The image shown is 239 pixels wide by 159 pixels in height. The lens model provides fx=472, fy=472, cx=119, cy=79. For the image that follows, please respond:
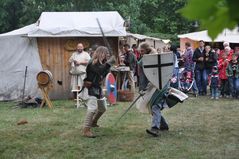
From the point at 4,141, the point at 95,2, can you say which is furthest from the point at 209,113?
the point at 95,2

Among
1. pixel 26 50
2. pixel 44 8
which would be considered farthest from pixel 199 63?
pixel 44 8

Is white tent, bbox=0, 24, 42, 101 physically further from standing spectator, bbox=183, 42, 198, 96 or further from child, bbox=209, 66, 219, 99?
child, bbox=209, 66, 219, 99

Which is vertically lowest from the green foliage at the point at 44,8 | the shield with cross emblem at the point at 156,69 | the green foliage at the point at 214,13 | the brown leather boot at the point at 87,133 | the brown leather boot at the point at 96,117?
the brown leather boot at the point at 87,133

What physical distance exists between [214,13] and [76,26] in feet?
45.3

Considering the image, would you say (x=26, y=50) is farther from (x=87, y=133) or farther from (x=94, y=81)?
(x=87, y=133)

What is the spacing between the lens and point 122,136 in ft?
27.9

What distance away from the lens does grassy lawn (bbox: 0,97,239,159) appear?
7.16 m

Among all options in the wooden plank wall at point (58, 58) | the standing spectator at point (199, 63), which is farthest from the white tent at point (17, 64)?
the standing spectator at point (199, 63)

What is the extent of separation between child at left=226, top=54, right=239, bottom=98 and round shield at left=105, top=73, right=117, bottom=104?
3.65 metres

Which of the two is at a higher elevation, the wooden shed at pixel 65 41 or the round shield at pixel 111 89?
the wooden shed at pixel 65 41

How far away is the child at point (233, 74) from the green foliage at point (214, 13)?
13.4m

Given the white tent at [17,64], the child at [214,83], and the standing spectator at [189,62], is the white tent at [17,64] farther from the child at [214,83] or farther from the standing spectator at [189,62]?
the child at [214,83]

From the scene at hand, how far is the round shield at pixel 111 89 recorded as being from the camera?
510 inches

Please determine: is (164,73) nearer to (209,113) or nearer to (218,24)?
(209,113)
